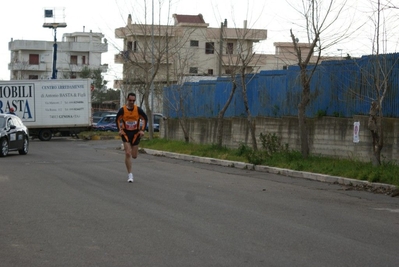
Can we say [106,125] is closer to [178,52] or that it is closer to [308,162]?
[178,52]

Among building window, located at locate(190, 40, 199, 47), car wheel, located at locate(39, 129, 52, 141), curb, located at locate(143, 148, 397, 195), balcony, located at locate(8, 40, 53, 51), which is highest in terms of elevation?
balcony, located at locate(8, 40, 53, 51)

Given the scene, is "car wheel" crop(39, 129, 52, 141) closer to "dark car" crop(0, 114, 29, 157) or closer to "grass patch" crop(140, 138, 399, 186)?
"dark car" crop(0, 114, 29, 157)

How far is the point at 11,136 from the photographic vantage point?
25.8m

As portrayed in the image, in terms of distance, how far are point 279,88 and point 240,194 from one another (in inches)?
457

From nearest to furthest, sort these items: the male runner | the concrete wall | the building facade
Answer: the male runner → the concrete wall → the building facade

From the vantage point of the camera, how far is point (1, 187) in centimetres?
1457

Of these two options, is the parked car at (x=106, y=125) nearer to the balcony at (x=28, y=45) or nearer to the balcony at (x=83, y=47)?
the balcony at (x=83, y=47)

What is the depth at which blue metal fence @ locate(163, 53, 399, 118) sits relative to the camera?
63.3 ft

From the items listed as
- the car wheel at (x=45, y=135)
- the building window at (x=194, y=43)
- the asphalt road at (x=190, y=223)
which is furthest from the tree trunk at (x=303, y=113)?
→ the building window at (x=194, y=43)

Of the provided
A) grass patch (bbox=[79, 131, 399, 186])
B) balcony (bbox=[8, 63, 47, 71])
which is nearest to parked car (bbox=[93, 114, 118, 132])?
grass patch (bbox=[79, 131, 399, 186])

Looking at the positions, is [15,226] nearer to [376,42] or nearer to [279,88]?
[376,42]

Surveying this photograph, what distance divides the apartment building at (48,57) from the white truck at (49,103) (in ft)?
123

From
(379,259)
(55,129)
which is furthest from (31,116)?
(379,259)

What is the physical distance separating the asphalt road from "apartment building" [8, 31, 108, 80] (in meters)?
68.4
